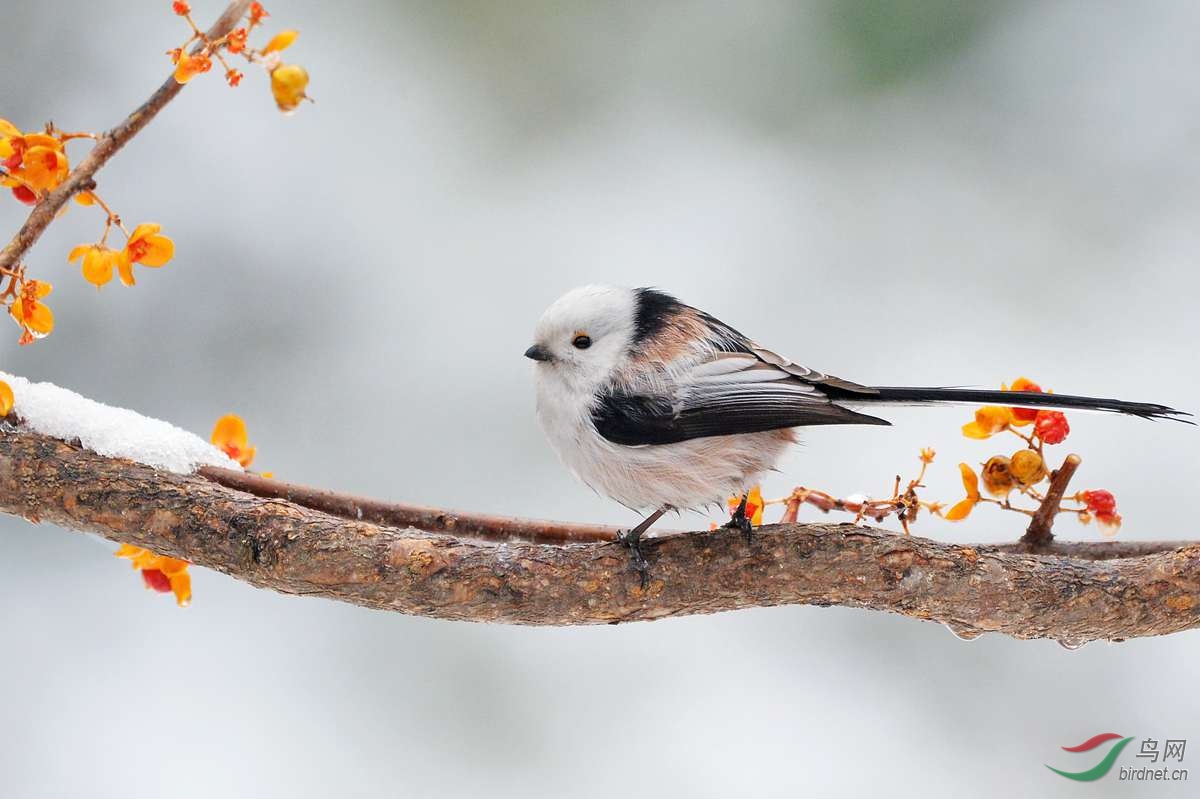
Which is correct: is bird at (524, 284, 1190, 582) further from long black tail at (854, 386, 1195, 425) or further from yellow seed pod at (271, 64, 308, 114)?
yellow seed pod at (271, 64, 308, 114)

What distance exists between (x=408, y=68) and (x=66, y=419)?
1.20 meters

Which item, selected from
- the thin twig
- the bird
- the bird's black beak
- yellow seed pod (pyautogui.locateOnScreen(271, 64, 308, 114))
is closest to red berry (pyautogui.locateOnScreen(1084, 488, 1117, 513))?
the thin twig

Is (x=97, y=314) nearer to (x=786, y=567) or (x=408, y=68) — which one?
(x=408, y=68)

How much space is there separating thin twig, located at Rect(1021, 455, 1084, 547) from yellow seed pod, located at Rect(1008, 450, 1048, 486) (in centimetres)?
2

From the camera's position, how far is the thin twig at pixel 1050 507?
1.24 meters

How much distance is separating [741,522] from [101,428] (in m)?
0.75

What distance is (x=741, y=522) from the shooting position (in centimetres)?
125

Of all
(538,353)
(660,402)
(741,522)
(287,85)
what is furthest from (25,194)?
Result: (741,522)

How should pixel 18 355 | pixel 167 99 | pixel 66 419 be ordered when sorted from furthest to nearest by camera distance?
1. pixel 18 355
2. pixel 66 419
3. pixel 167 99

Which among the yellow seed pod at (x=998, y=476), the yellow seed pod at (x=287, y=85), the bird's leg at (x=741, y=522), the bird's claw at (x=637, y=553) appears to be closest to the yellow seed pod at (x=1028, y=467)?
the yellow seed pod at (x=998, y=476)

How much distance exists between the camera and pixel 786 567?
3.98ft

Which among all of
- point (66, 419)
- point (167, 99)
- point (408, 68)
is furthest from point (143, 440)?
point (408, 68)

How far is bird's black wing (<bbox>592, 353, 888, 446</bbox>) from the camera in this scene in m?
1.18

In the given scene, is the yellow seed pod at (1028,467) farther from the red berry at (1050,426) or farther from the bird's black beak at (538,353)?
the bird's black beak at (538,353)
